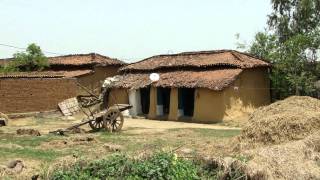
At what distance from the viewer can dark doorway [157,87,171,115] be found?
32.9 meters

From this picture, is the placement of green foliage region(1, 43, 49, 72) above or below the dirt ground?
above

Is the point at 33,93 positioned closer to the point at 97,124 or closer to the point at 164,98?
the point at 164,98

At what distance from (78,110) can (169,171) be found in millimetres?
23944

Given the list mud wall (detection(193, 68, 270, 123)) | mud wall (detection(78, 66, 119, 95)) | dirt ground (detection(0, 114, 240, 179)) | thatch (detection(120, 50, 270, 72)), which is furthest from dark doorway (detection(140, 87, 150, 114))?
dirt ground (detection(0, 114, 240, 179))

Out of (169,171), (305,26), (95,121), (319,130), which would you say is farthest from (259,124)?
(305,26)

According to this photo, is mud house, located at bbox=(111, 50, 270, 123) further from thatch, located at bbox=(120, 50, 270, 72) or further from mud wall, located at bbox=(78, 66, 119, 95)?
mud wall, located at bbox=(78, 66, 119, 95)

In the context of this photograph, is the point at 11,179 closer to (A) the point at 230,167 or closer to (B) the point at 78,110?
(A) the point at 230,167

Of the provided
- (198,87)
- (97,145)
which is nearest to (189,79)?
(198,87)

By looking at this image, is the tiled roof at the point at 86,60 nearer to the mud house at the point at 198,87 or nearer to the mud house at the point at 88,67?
the mud house at the point at 88,67

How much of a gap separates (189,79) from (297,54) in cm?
659

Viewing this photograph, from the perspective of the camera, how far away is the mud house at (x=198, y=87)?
29.2m

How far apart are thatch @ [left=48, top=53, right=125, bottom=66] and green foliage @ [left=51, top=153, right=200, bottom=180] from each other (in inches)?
1156

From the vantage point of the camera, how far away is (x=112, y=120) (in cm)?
2181

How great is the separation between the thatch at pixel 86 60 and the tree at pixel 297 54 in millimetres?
10206
